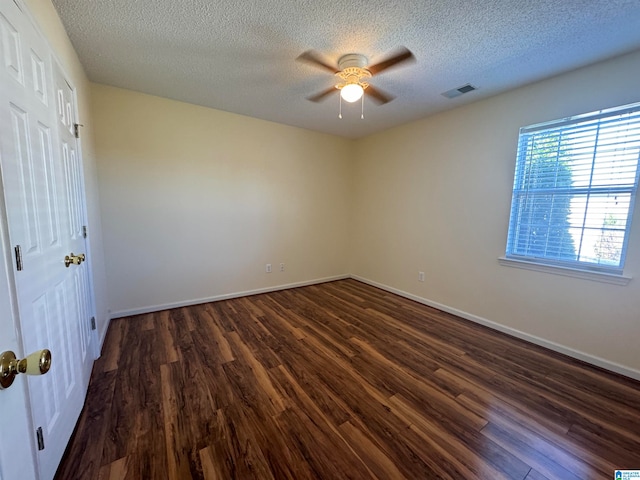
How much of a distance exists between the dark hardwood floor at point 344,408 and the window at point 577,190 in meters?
0.98

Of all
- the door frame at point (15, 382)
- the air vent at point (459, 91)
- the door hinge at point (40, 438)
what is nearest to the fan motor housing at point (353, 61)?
the air vent at point (459, 91)

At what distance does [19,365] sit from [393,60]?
90.1 inches

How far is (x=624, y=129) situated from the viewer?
79.8 inches

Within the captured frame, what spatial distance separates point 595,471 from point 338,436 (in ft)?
4.30

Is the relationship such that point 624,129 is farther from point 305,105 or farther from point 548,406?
point 305,105

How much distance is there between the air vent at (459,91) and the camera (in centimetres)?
255

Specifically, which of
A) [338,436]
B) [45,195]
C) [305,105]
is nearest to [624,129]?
[305,105]

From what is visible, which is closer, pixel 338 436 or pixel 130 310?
pixel 338 436

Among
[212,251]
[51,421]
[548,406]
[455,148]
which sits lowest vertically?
[548,406]

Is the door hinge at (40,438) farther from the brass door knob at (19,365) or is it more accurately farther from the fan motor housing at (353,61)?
the fan motor housing at (353,61)

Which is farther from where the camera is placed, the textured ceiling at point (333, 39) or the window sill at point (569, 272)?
the window sill at point (569, 272)

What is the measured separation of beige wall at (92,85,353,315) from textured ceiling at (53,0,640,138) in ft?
1.54

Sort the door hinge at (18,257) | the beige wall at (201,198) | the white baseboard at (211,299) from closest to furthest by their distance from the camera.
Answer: the door hinge at (18,257) < the beige wall at (201,198) < the white baseboard at (211,299)

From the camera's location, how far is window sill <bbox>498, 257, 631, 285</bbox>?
2076 millimetres
